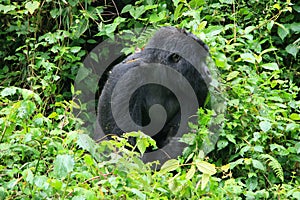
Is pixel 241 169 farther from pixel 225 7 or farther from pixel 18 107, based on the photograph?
pixel 225 7

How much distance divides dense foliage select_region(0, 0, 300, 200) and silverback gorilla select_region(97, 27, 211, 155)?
166 mm

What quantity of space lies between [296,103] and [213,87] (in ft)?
1.69

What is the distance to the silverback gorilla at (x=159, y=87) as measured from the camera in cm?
314

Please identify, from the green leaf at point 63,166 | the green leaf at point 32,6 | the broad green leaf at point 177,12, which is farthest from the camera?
the green leaf at point 32,6

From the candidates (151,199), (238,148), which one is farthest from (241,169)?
(151,199)

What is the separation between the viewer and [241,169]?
9.67 ft

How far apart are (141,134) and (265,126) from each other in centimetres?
114

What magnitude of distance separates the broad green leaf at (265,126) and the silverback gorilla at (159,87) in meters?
0.40

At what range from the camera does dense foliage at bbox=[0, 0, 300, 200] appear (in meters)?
2.06

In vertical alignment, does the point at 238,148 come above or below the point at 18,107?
below

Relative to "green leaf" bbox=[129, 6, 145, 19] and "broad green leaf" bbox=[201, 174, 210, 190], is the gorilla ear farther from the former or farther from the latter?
"broad green leaf" bbox=[201, 174, 210, 190]

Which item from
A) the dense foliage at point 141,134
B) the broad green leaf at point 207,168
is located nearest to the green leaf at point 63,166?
the dense foliage at point 141,134

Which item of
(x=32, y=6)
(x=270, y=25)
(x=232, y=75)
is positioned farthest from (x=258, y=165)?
(x=32, y=6)

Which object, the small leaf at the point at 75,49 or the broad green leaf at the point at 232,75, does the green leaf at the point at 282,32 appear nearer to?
the broad green leaf at the point at 232,75
